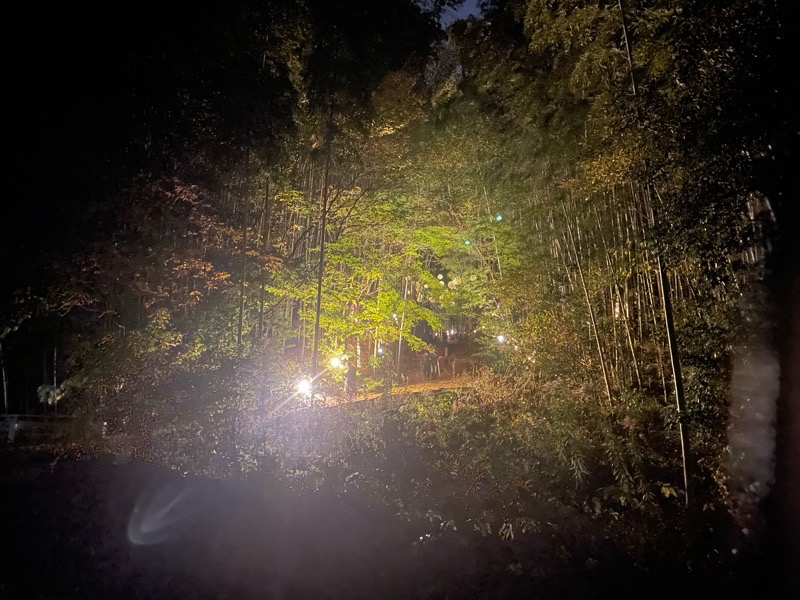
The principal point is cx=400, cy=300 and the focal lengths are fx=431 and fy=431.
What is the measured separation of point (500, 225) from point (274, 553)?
7.87 meters

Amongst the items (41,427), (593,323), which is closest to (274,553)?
(41,427)

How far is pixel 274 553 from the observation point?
3744mm

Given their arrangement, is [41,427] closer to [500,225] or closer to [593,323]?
[593,323]

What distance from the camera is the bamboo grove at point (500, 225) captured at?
3461 mm

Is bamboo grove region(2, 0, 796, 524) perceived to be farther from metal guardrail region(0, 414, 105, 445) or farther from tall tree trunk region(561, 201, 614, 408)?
metal guardrail region(0, 414, 105, 445)

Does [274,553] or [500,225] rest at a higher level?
[500,225]

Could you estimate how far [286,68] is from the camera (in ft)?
20.9

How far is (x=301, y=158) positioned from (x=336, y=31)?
2.07 meters

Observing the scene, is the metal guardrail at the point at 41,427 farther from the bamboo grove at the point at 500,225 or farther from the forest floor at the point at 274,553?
the forest floor at the point at 274,553

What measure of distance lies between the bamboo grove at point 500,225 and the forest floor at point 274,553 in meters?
0.71

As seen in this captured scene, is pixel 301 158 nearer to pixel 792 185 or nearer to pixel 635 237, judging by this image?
pixel 635 237

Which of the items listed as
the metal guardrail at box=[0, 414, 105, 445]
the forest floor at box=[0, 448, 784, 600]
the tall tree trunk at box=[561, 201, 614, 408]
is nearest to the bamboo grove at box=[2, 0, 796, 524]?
the tall tree trunk at box=[561, 201, 614, 408]

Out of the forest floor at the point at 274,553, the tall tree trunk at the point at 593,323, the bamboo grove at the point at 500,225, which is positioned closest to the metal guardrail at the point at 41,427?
the bamboo grove at the point at 500,225

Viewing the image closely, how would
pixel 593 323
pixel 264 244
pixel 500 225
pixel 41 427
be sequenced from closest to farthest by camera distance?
pixel 41 427
pixel 593 323
pixel 264 244
pixel 500 225
